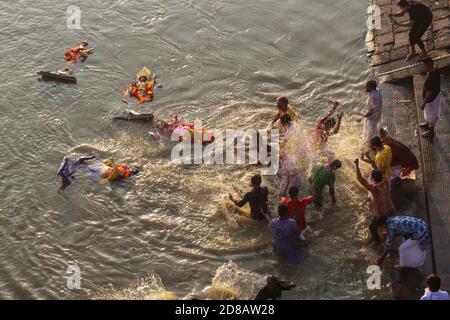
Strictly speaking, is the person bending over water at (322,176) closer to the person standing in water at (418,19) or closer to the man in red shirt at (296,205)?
the man in red shirt at (296,205)

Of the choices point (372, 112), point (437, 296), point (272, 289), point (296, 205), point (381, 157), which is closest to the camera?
point (437, 296)

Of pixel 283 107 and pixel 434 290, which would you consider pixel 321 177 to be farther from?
pixel 434 290

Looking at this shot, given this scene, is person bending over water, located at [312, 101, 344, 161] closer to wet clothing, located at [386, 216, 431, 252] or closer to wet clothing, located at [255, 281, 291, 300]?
wet clothing, located at [386, 216, 431, 252]

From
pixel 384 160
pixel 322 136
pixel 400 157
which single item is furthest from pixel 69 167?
pixel 400 157

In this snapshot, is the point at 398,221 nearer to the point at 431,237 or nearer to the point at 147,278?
the point at 431,237
